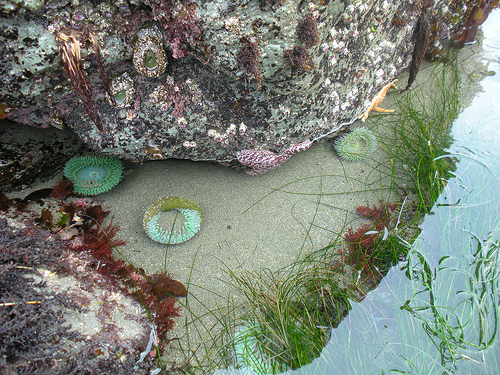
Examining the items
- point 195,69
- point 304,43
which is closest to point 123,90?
point 195,69

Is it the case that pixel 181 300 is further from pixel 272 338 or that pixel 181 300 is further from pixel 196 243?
pixel 272 338

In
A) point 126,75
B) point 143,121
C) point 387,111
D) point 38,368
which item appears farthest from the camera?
point 387,111

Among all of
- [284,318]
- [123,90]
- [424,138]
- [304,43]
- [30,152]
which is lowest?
[284,318]

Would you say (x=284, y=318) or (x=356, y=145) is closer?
(x=284, y=318)

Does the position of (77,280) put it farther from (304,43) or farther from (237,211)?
(304,43)

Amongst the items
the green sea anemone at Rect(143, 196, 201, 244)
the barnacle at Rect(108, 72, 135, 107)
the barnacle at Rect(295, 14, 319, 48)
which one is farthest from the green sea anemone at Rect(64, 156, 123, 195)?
the barnacle at Rect(295, 14, 319, 48)

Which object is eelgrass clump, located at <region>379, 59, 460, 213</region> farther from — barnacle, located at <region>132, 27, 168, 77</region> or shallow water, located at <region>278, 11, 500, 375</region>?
barnacle, located at <region>132, 27, 168, 77</region>

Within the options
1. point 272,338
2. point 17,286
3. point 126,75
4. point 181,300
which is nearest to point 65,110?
point 126,75
